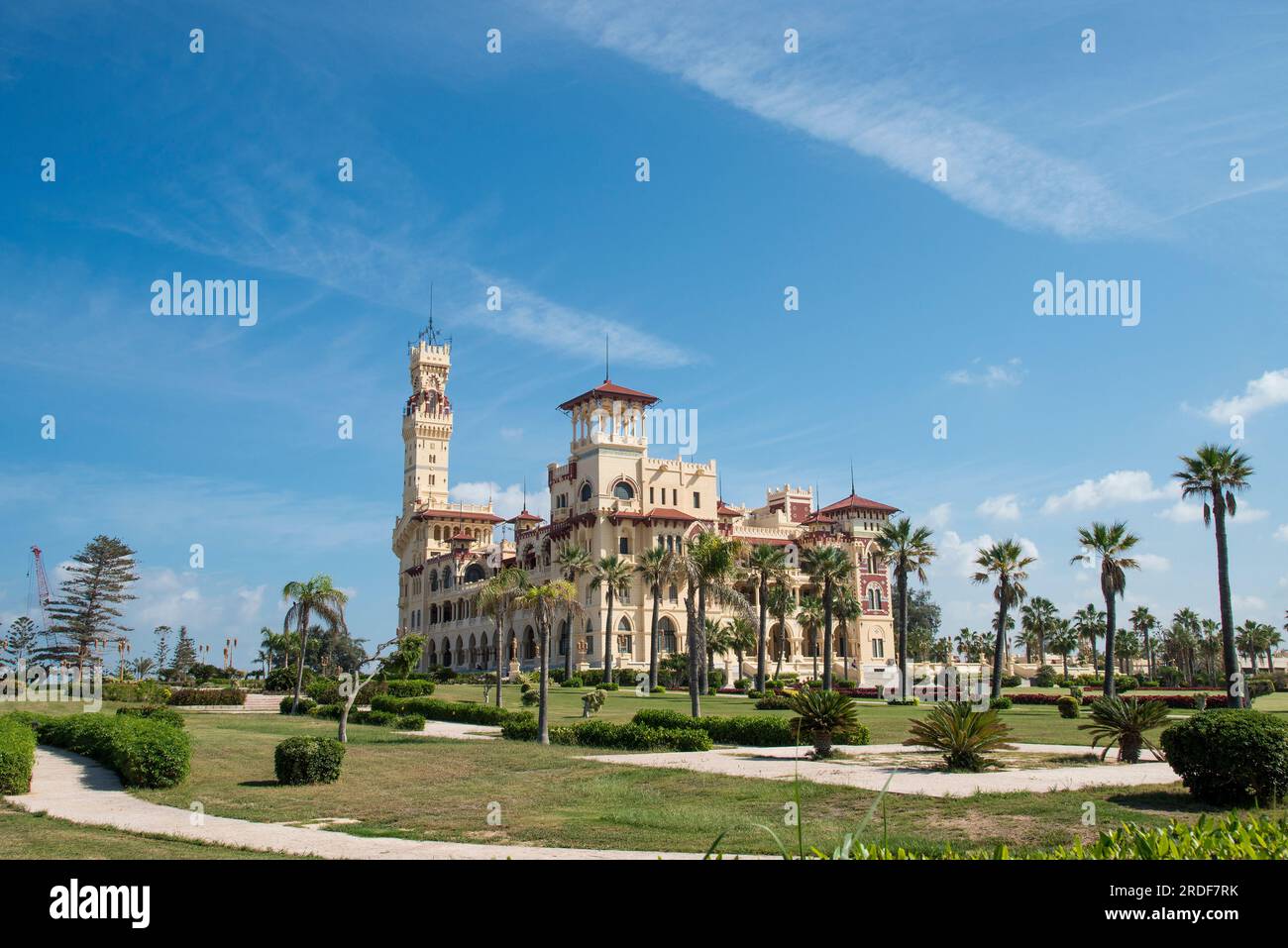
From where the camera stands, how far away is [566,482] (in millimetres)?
94250

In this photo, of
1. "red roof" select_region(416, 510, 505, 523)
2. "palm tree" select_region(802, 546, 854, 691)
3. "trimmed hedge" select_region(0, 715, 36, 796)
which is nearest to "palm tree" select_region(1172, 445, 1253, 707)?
"palm tree" select_region(802, 546, 854, 691)

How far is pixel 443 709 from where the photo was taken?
151ft

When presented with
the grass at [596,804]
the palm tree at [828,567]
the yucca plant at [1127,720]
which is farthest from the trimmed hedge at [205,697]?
the yucca plant at [1127,720]

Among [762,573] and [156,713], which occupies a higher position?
[762,573]

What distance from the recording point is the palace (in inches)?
3425

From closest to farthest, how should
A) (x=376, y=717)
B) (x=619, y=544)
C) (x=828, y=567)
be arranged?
(x=376, y=717), (x=828, y=567), (x=619, y=544)

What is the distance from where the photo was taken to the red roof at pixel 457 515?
11319 centimetres

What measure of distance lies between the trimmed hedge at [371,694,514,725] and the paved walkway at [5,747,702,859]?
713 inches

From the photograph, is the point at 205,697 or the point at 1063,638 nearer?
the point at 205,697

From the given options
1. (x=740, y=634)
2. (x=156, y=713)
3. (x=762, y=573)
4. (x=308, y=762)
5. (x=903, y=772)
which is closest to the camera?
(x=308, y=762)

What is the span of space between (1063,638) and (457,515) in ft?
212

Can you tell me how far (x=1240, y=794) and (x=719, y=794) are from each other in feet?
29.7

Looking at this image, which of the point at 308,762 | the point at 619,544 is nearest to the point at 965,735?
the point at 308,762

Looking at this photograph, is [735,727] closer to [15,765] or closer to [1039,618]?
[15,765]
